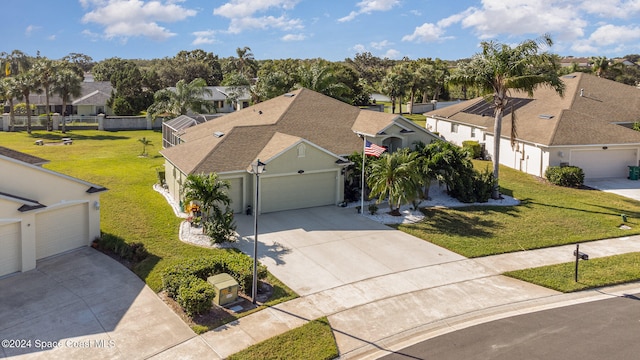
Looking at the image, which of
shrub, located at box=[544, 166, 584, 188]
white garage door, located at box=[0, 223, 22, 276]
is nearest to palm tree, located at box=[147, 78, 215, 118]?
white garage door, located at box=[0, 223, 22, 276]

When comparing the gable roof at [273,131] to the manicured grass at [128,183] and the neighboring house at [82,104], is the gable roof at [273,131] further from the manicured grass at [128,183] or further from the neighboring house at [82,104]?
the neighboring house at [82,104]

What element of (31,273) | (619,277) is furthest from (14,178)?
(619,277)

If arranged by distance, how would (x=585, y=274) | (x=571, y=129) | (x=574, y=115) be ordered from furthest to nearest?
(x=574, y=115) → (x=571, y=129) → (x=585, y=274)

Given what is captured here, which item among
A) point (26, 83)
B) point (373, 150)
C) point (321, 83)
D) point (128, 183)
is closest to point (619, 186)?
point (373, 150)

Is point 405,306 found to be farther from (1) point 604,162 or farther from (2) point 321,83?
(2) point 321,83

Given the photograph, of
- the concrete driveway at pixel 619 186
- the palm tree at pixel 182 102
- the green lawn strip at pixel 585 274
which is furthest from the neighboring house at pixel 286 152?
the palm tree at pixel 182 102

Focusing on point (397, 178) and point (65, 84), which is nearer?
point (397, 178)

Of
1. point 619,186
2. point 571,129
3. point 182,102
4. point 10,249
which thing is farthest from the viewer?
point 182,102
